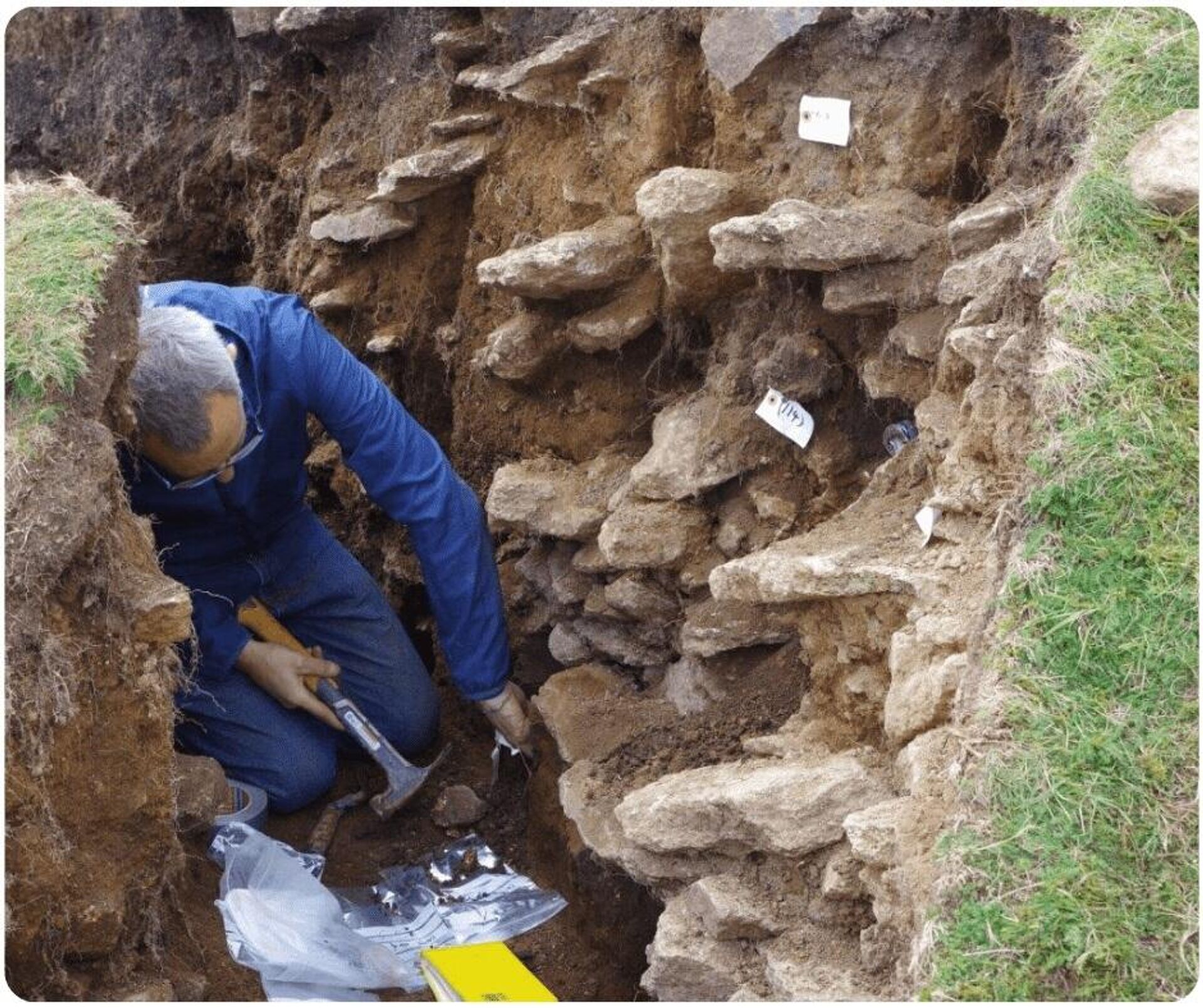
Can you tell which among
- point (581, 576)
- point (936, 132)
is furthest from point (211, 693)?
point (936, 132)

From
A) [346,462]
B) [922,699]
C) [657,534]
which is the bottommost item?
[922,699]

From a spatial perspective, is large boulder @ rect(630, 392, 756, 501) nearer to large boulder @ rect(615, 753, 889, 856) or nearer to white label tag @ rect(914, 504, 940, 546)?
white label tag @ rect(914, 504, 940, 546)

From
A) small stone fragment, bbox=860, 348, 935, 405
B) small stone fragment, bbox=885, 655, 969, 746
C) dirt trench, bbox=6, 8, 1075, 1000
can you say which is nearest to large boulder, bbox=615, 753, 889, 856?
dirt trench, bbox=6, 8, 1075, 1000

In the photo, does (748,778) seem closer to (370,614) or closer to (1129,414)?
(1129,414)

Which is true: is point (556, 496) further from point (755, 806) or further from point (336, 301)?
point (755, 806)

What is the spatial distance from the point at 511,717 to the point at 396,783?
43 centimetres

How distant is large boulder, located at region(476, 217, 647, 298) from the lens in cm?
450

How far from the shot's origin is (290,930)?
367cm

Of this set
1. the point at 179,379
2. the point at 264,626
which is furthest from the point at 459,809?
the point at 179,379

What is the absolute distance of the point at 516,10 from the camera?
5.06m

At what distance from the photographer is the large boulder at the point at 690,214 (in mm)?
4172

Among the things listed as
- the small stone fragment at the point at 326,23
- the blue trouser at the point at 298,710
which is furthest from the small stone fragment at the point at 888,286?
the small stone fragment at the point at 326,23

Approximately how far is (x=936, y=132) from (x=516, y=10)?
1.80 meters

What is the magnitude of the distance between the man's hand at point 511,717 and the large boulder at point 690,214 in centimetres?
142
